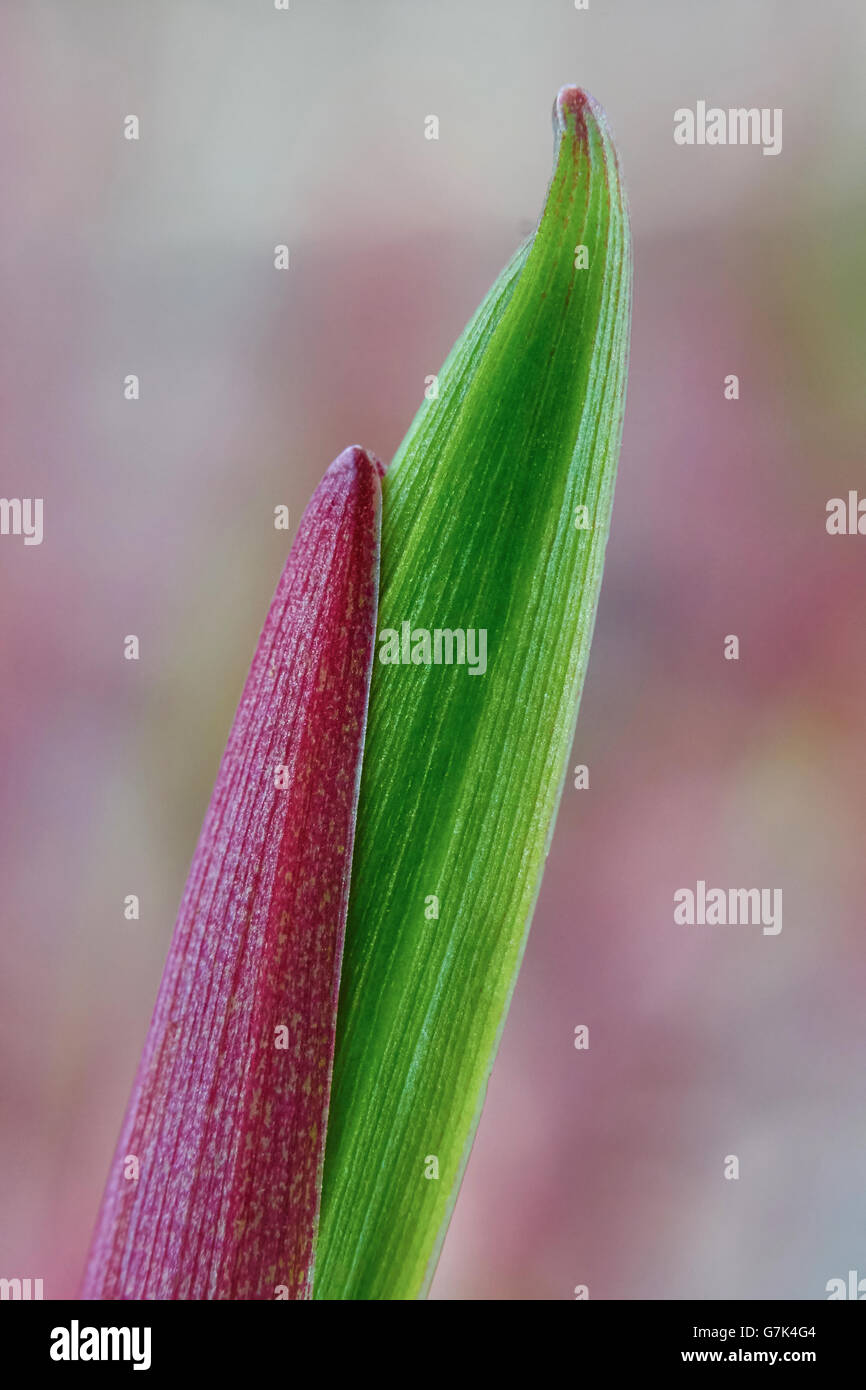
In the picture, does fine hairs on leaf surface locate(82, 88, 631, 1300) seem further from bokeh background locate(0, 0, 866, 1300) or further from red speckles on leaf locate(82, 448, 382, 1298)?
bokeh background locate(0, 0, 866, 1300)

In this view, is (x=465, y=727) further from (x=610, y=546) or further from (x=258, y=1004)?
(x=610, y=546)

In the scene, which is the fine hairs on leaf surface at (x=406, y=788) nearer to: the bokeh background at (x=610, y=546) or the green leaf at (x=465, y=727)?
the green leaf at (x=465, y=727)

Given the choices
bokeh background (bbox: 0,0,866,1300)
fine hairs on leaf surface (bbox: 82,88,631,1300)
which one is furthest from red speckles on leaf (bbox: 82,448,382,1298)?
bokeh background (bbox: 0,0,866,1300)

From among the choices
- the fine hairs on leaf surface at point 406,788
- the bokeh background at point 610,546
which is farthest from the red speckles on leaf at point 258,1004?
the bokeh background at point 610,546

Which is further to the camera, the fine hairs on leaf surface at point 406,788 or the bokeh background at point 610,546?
the bokeh background at point 610,546

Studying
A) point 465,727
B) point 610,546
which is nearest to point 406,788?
point 465,727

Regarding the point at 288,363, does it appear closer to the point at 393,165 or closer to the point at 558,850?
the point at 393,165
